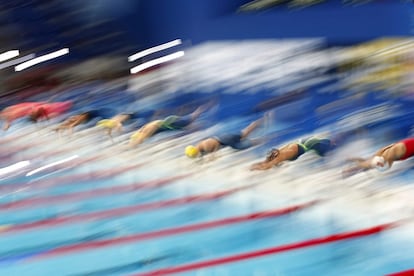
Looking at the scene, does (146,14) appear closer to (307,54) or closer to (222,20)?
(222,20)

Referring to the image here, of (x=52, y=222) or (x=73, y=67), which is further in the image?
(x=73, y=67)

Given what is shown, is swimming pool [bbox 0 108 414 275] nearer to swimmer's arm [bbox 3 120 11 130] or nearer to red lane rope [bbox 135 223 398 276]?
red lane rope [bbox 135 223 398 276]

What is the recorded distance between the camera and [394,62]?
2223mm

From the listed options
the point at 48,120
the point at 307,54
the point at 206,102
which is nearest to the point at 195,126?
the point at 206,102

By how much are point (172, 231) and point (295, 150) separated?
0.61 m

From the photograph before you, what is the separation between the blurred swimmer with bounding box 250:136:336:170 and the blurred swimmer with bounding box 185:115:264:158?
15cm

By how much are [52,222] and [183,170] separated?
2.03ft

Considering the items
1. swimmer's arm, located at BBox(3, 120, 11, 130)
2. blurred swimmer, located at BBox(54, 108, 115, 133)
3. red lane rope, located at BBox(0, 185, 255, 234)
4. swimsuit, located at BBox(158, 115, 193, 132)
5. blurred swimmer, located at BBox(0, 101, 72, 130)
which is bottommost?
red lane rope, located at BBox(0, 185, 255, 234)

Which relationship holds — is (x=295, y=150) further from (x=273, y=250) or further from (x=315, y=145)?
(x=273, y=250)

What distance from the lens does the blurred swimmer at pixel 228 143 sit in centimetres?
274

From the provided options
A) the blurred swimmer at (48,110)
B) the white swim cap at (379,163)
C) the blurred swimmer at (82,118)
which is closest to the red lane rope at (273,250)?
the white swim cap at (379,163)

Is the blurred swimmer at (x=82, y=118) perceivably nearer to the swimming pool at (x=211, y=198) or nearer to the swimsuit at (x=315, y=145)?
the swimming pool at (x=211, y=198)

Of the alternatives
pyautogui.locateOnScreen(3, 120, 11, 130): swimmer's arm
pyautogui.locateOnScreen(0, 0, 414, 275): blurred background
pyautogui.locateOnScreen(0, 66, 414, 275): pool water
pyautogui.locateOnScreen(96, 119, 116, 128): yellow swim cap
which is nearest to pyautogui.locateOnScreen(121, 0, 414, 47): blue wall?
pyautogui.locateOnScreen(0, 0, 414, 275): blurred background

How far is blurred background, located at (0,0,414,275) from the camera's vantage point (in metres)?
1.94
